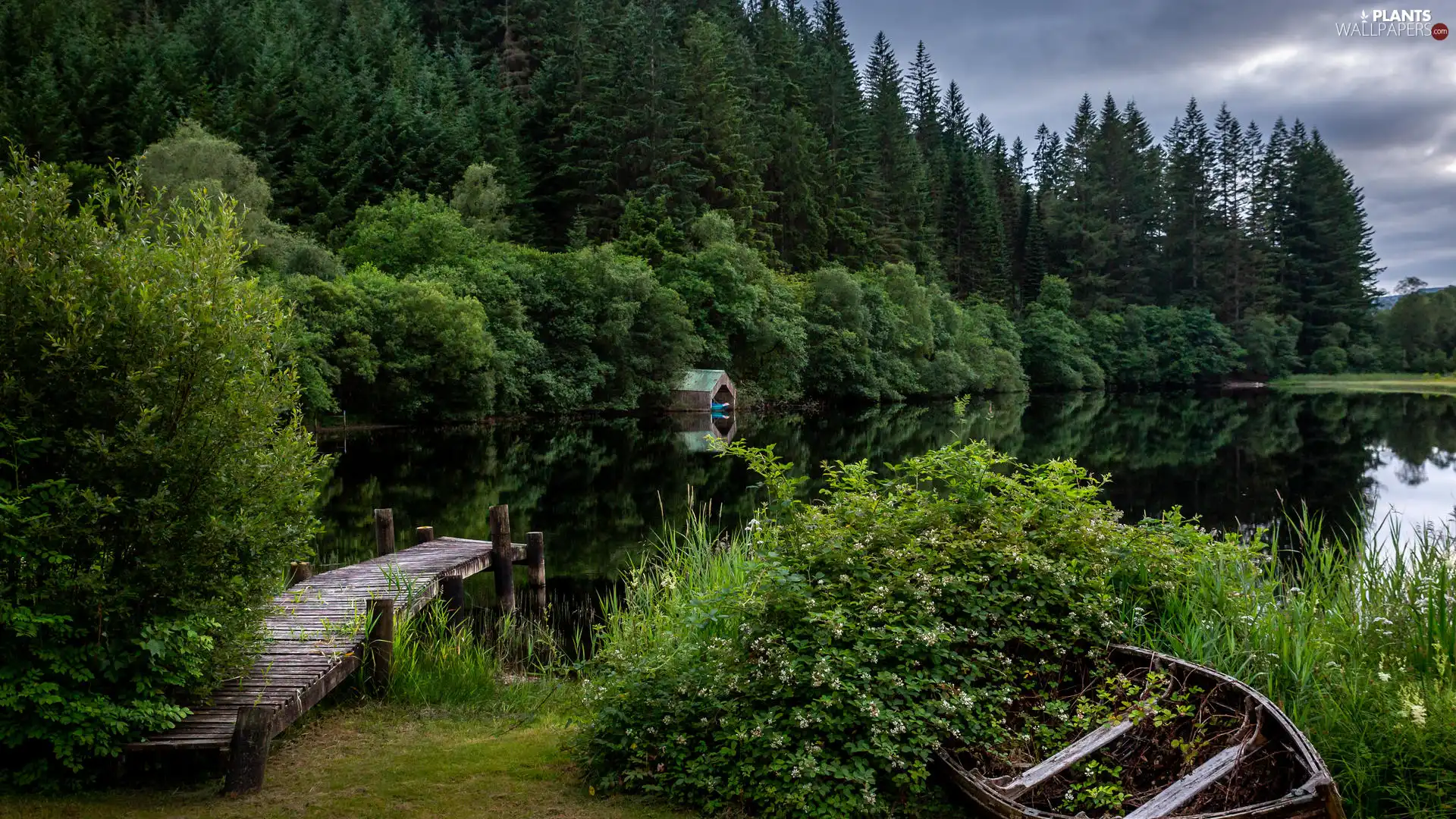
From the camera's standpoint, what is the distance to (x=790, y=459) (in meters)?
27.7

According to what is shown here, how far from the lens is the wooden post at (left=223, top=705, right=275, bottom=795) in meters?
5.32

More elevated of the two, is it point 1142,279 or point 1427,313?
point 1142,279

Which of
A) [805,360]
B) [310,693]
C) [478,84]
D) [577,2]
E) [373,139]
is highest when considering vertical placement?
[577,2]

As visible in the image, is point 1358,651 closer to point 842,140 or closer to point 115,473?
point 115,473

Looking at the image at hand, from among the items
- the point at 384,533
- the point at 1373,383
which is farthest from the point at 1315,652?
the point at 1373,383

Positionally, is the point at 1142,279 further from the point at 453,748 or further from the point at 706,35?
the point at 453,748

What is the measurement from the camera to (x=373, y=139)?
59.0 meters

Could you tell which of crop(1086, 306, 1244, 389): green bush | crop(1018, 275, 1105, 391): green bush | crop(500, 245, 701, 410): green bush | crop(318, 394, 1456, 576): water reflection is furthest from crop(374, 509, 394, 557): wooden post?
crop(1086, 306, 1244, 389): green bush

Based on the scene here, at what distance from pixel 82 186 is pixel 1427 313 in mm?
91129

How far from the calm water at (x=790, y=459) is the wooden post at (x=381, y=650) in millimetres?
3412

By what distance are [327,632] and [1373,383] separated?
→ 281 feet

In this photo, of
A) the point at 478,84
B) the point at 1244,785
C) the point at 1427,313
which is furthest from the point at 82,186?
the point at 1427,313

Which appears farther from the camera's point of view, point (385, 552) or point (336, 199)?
point (336, 199)

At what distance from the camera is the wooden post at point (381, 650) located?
24.4 ft
